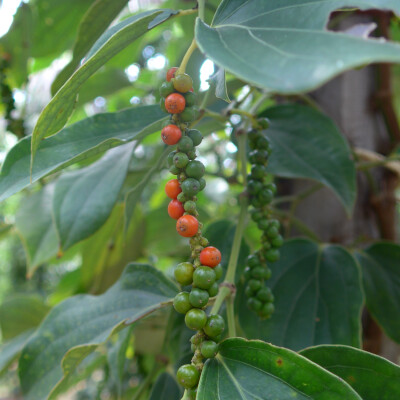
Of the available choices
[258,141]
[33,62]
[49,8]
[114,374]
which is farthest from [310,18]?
[33,62]

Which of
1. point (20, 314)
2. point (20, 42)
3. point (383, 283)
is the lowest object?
point (383, 283)

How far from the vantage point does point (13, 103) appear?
0.61 metres

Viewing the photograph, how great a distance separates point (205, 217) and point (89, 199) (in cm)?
28

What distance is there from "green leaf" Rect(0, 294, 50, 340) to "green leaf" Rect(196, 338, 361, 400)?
47 centimetres

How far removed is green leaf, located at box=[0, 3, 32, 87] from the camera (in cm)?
65

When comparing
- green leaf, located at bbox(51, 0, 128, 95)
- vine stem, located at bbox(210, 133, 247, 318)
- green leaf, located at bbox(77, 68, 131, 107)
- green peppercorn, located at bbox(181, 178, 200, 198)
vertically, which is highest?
green leaf, located at bbox(51, 0, 128, 95)

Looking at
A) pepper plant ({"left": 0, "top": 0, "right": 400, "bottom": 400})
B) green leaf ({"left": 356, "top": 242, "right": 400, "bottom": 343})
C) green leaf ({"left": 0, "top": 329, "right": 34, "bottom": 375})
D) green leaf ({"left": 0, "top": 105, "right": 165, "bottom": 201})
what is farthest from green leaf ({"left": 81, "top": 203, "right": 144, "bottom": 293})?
green leaf ({"left": 356, "top": 242, "right": 400, "bottom": 343})

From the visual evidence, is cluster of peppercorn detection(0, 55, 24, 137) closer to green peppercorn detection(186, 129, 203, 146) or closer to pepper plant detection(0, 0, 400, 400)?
pepper plant detection(0, 0, 400, 400)

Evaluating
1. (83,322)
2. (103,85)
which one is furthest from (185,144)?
(103,85)

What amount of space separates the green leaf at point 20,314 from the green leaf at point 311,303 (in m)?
0.37

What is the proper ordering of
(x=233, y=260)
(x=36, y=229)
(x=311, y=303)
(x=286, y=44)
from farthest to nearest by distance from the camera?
(x=36, y=229), (x=311, y=303), (x=233, y=260), (x=286, y=44)

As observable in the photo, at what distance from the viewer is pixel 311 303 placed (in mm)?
439

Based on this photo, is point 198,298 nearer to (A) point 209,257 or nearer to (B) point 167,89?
(A) point 209,257

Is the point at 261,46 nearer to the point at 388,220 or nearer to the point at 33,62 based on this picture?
the point at 388,220
